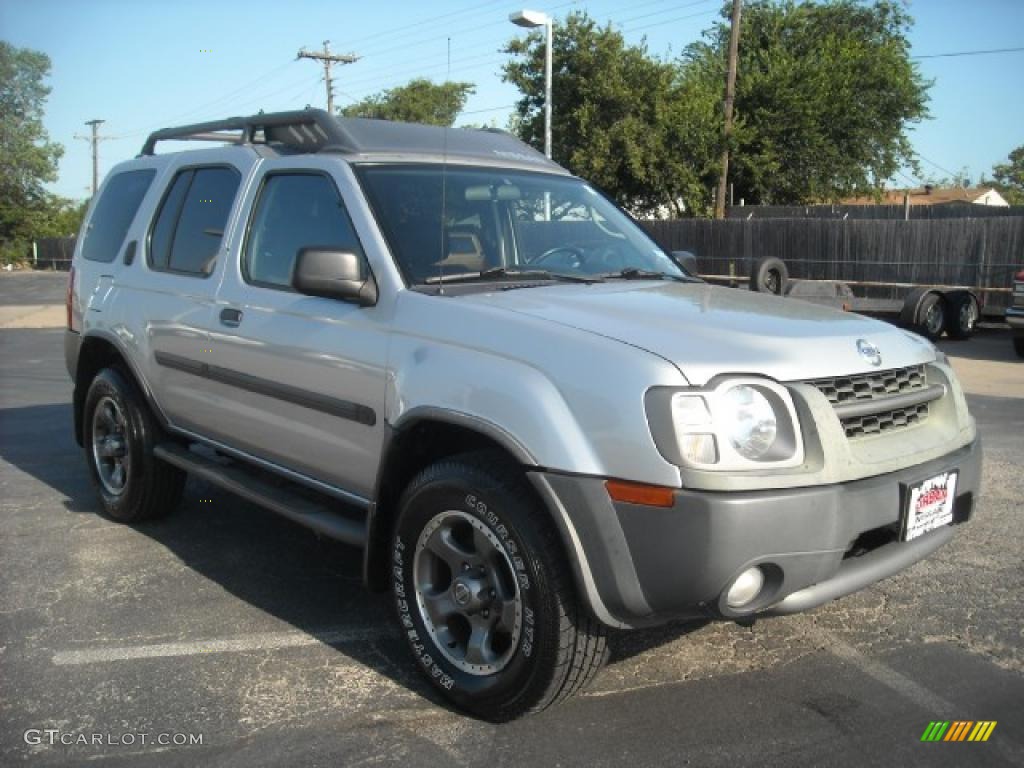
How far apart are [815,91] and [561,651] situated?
32406 mm

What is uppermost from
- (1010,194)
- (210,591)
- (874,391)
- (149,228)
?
(1010,194)

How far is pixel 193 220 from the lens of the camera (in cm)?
489

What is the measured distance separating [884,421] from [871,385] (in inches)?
5.4

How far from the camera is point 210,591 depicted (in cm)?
443

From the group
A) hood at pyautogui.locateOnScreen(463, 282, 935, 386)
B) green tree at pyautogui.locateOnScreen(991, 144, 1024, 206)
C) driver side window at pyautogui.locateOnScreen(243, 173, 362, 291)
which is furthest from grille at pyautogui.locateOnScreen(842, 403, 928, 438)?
green tree at pyautogui.locateOnScreen(991, 144, 1024, 206)

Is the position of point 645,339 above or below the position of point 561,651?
above

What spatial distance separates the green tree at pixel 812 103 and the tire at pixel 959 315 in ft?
48.0

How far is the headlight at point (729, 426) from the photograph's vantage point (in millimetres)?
2736

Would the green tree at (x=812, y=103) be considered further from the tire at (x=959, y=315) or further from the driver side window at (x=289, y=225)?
the driver side window at (x=289, y=225)

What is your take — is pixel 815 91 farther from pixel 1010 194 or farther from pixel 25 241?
pixel 1010 194

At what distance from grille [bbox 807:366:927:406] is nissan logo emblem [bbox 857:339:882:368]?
0.04 meters

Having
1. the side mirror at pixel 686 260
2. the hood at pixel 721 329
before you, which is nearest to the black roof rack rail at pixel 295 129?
the hood at pixel 721 329

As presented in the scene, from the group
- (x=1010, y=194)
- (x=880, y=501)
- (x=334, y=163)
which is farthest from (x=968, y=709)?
(x=1010, y=194)

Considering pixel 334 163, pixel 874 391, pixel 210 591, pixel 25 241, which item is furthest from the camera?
pixel 25 241
